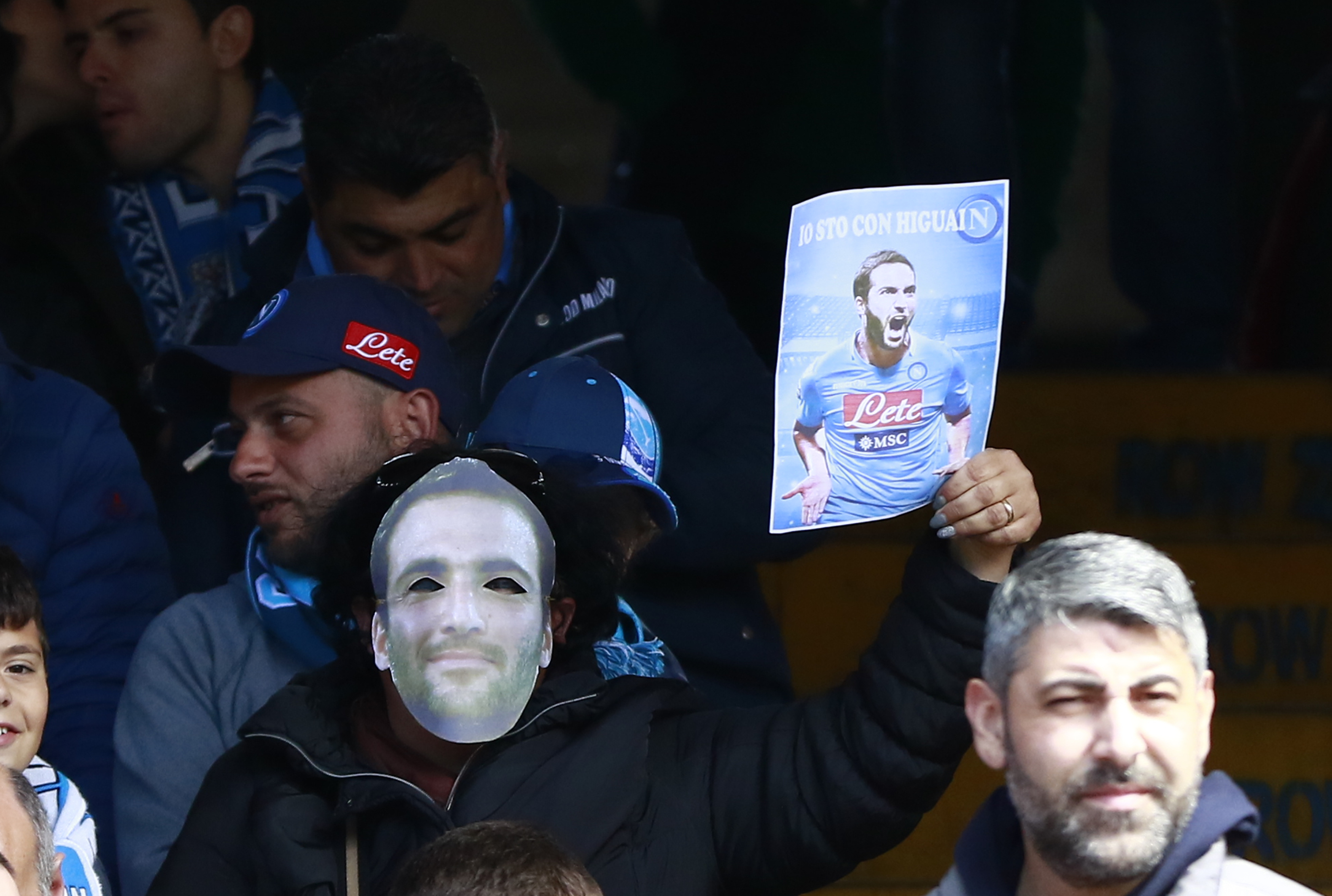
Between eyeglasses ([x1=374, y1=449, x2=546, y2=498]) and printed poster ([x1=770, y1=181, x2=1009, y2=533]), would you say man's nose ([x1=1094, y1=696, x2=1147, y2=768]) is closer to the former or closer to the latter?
printed poster ([x1=770, y1=181, x2=1009, y2=533])

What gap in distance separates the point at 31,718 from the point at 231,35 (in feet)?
5.87

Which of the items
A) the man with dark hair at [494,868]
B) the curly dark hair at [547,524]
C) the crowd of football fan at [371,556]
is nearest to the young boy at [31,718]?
the crowd of football fan at [371,556]

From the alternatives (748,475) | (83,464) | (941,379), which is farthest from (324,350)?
(941,379)

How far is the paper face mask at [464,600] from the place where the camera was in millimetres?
2480

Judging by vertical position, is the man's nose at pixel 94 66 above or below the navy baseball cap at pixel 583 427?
above

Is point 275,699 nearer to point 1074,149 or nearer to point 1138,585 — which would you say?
point 1138,585

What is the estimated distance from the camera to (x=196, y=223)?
4.05m

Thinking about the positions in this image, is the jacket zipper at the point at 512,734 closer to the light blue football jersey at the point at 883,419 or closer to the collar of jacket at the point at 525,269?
the light blue football jersey at the point at 883,419

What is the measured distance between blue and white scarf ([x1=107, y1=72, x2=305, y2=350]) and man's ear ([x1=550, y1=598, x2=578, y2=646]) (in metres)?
1.60

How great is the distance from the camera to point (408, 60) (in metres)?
3.36

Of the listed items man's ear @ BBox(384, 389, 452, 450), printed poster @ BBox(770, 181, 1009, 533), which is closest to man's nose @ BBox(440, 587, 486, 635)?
printed poster @ BBox(770, 181, 1009, 533)

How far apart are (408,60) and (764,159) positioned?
159 centimetres

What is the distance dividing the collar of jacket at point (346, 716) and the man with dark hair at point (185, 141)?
1.57 meters

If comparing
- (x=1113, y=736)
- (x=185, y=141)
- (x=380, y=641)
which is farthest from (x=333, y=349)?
(x=1113, y=736)
